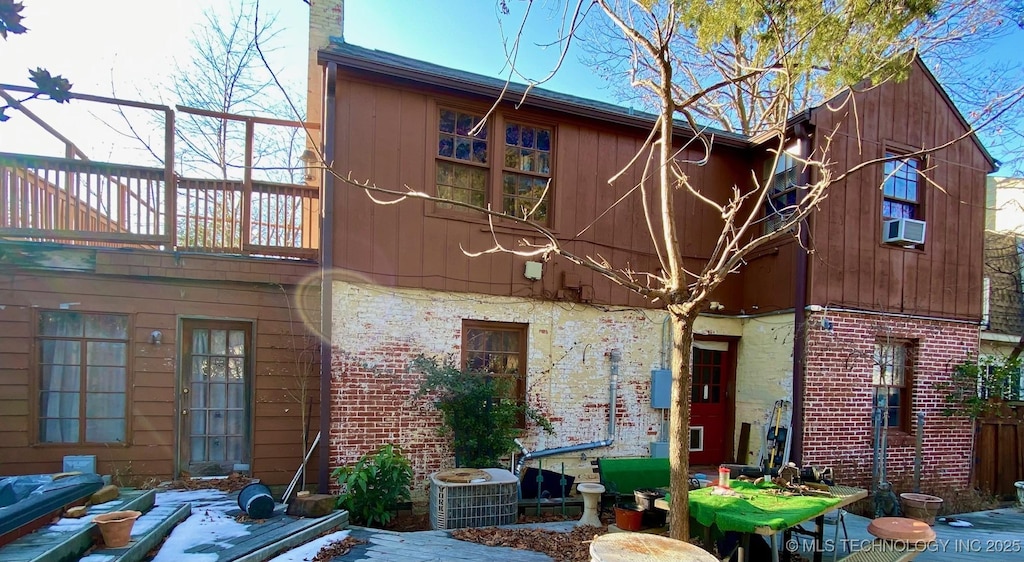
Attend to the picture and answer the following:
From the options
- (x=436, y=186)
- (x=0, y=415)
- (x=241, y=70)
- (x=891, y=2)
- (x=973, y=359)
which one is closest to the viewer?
(x=891, y=2)

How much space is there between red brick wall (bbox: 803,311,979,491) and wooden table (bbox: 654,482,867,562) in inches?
108

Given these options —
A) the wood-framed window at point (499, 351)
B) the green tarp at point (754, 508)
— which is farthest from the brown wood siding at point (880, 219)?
the wood-framed window at point (499, 351)

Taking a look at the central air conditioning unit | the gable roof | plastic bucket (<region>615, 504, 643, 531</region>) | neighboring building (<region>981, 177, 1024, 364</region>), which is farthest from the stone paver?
the gable roof

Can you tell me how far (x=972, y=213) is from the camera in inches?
340

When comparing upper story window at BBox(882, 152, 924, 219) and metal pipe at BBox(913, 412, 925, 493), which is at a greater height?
upper story window at BBox(882, 152, 924, 219)

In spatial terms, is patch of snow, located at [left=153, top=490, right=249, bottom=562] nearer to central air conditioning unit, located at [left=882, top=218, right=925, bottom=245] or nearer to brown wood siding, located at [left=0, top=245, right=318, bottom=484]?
brown wood siding, located at [left=0, top=245, right=318, bottom=484]

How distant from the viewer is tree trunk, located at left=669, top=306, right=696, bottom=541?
3.92 meters

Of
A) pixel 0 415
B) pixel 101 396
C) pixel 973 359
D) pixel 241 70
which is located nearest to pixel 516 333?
pixel 101 396

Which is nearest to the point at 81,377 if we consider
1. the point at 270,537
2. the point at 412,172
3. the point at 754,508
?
the point at 270,537

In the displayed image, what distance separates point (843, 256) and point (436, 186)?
573 centimetres

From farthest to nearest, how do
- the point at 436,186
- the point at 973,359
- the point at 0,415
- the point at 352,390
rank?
the point at 973,359 < the point at 436,186 < the point at 352,390 < the point at 0,415

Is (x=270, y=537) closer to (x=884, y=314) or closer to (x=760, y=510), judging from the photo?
(x=760, y=510)

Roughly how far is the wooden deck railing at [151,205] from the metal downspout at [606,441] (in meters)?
3.71

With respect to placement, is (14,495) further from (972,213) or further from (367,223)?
(972,213)
